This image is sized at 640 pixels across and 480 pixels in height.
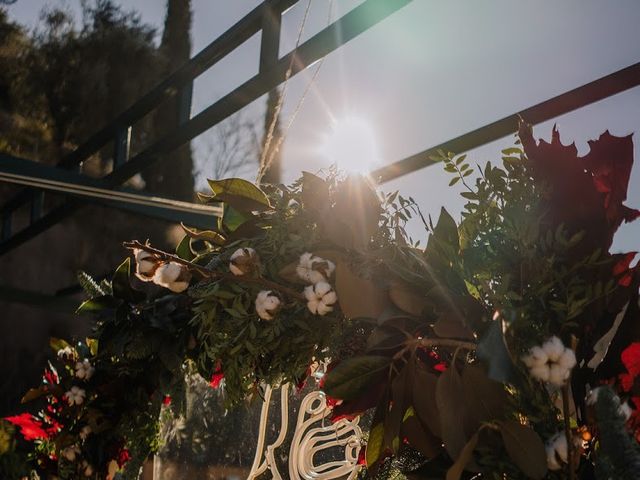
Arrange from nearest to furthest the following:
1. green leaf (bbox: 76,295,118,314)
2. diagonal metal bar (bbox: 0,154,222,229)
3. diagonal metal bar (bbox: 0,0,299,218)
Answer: green leaf (bbox: 76,295,118,314), diagonal metal bar (bbox: 0,0,299,218), diagonal metal bar (bbox: 0,154,222,229)

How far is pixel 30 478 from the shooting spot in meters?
1.28

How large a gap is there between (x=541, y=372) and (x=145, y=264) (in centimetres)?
44

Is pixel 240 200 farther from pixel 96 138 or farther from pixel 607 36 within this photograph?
pixel 96 138

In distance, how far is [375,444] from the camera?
714 mm

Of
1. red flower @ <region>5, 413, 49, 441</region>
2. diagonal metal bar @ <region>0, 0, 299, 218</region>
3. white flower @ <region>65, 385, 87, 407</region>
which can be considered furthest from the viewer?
diagonal metal bar @ <region>0, 0, 299, 218</region>

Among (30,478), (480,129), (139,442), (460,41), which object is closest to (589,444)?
(139,442)

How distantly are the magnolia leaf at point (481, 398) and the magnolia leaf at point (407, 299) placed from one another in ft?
0.27

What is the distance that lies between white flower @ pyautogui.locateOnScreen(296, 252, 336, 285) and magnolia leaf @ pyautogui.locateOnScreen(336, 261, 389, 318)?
0.8 inches

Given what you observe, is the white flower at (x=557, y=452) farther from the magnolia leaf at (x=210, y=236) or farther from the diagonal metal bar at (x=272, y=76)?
the diagonal metal bar at (x=272, y=76)

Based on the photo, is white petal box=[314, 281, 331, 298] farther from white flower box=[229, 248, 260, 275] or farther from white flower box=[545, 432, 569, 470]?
white flower box=[545, 432, 569, 470]

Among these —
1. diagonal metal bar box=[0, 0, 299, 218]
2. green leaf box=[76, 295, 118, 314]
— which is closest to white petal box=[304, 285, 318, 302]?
green leaf box=[76, 295, 118, 314]

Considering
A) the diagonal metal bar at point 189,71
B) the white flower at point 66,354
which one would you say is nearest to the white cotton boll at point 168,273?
the white flower at point 66,354

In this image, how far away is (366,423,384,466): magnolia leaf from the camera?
71cm

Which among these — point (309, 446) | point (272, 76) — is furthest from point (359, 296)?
point (272, 76)
